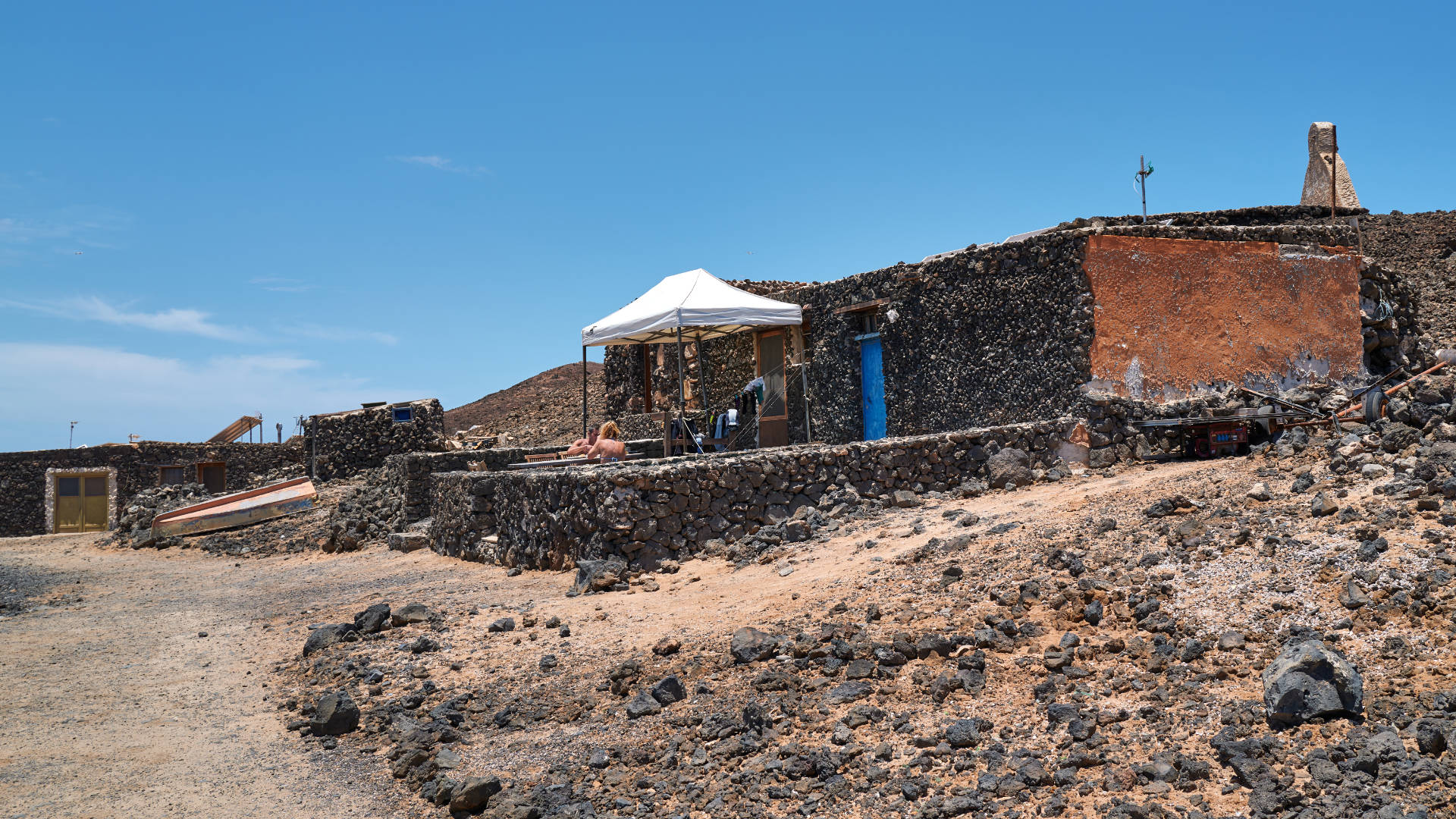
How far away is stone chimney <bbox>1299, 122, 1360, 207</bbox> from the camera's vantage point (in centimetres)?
2788

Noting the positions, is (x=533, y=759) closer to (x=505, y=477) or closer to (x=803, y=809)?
(x=803, y=809)

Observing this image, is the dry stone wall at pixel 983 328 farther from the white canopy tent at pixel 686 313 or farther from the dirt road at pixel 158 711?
the dirt road at pixel 158 711

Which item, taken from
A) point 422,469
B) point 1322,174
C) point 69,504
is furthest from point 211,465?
point 1322,174

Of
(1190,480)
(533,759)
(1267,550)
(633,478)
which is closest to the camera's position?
(533,759)

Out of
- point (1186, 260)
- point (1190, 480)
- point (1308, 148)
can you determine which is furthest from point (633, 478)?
point (1308, 148)

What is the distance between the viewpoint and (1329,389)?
11.5 metres

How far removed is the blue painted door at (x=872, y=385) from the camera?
47.3ft

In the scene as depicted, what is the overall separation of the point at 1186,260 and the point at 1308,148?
2227cm

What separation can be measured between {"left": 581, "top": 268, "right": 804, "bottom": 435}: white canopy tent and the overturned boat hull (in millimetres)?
7452

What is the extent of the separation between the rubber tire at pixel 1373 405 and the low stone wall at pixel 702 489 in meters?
2.78

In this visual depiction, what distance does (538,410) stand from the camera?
1209 inches

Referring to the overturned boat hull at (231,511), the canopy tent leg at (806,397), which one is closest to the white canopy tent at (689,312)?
the canopy tent leg at (806,397)

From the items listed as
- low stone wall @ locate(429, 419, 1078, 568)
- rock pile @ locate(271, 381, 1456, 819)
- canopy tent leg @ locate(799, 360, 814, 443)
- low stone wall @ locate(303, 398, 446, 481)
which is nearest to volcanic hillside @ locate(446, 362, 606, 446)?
low stone wall @ locate(303, 398, 446, 481)

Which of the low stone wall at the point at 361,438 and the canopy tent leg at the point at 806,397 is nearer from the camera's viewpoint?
the canopy tent leg at the point at 806,397
